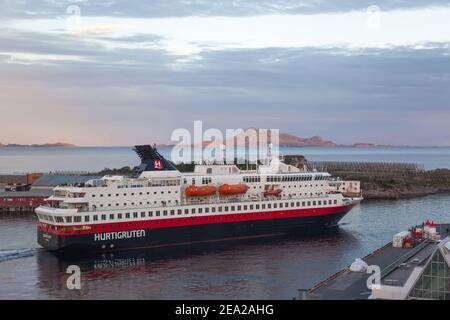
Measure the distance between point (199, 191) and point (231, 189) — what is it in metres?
2.75

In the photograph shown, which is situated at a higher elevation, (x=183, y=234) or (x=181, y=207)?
(x=181, y=207)

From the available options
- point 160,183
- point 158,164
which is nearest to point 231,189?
point 160,183

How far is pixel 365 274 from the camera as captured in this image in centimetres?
2602

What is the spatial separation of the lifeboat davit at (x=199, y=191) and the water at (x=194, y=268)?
439cm

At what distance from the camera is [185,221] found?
43.1 metres

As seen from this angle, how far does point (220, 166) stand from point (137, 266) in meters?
15.0

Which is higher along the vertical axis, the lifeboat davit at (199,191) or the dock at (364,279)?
the lifeboat davit at (199,191)

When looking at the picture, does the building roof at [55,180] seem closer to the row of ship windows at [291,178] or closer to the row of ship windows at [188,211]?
the row of ship windows at [291,178]

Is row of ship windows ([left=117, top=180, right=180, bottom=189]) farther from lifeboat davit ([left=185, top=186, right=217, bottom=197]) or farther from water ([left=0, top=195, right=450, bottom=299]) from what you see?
water ([left=0, top=195, right=450, bottom=299])

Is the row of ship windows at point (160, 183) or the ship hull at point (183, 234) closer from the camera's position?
the ship hull at point (183, 234)

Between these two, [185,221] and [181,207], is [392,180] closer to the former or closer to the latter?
[185,221]

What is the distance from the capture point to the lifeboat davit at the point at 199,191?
44.5 m

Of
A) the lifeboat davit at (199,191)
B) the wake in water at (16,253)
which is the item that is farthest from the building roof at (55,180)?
the wake in water at (16,253)

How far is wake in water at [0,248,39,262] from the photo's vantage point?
36.9m
